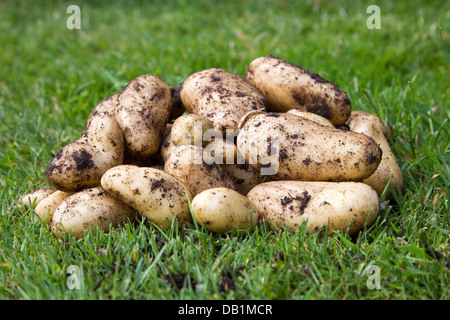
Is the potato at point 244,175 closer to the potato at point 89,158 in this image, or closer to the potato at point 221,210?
the potato at point 221,210

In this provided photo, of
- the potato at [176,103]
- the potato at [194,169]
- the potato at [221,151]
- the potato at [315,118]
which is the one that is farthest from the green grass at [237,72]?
the potato at [176,103]

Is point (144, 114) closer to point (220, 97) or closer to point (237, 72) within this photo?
point (220, 97)

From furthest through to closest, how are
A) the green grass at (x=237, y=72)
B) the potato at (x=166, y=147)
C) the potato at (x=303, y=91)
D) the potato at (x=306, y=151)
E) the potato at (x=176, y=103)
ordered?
the potato at (x=176, y=103)
the potato at (x=303, y=91)
the potato at (x=166, y=147)
the potato at (x=306, y=151)
the green grass at (x=237, y=72)

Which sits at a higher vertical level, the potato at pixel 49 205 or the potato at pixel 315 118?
the potato at pixel 315 118

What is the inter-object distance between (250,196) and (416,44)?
3.18 m

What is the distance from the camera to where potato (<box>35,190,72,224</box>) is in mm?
2184

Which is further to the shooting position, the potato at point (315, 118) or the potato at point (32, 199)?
the potato at point (315, 118)

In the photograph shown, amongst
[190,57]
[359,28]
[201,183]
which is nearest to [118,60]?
[190,57]

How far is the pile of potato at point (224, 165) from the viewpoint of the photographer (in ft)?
6.58

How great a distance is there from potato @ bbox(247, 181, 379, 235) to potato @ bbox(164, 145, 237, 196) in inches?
7.9

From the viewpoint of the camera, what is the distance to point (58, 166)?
6.97 feet

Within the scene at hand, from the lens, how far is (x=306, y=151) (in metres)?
2.14

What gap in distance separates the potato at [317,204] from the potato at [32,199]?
105 centimetres
